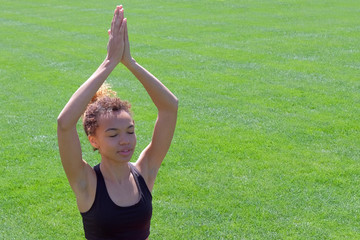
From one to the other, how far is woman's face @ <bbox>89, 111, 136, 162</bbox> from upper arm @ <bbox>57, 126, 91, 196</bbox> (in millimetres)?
148

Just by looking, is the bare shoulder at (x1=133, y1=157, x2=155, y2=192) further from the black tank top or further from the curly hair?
the curly hair

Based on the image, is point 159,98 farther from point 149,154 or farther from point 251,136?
point 251,136

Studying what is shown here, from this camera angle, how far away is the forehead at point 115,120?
11.1 ft

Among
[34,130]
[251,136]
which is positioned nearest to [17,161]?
[34,130]

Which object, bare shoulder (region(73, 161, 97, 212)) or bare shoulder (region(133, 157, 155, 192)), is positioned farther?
bare shoulder (region(133, 157, 155, 192))

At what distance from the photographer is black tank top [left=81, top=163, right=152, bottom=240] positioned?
10.9 feet

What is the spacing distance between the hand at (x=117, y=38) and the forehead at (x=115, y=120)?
0.32 meters

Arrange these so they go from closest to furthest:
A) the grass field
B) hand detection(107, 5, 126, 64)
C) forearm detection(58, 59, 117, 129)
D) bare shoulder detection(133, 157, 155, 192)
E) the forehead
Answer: forearm detection(58, 59, 117, 129) → hand detection(107, 5, 126, 64) → the forehead → bare shoulder detection(133, 157, 155, 192) → the grass field

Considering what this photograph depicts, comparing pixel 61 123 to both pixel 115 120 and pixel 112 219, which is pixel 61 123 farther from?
pixel 112 219

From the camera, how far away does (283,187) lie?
701 cm

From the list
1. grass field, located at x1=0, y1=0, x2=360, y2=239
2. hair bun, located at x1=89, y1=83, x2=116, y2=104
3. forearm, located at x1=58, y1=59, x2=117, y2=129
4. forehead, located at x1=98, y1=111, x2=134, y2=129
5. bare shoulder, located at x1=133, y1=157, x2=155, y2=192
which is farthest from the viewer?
grass field, located at x1=0, y1=0, x2=360, y2=239

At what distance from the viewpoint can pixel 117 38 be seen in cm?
331

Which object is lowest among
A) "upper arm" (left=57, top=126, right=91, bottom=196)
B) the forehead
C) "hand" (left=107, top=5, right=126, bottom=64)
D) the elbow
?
"upper arm" (left=57, top=126, right=91, bottom=196)

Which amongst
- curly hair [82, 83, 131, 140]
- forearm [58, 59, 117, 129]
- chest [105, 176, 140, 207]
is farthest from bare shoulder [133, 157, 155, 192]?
forearm [58, 59, 117, 129]
